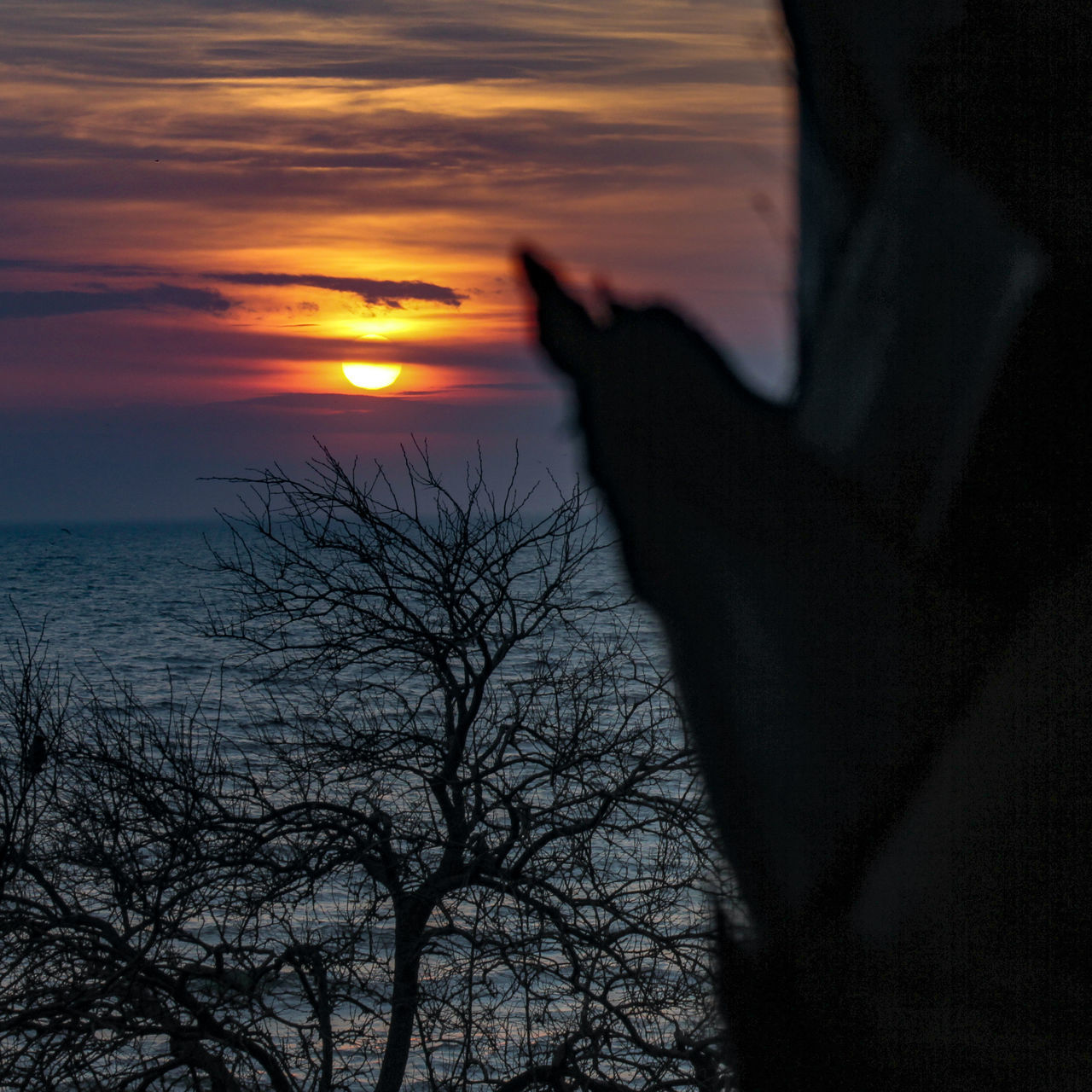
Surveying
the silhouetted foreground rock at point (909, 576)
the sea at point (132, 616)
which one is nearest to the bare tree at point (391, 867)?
the sea at point (132, 616)

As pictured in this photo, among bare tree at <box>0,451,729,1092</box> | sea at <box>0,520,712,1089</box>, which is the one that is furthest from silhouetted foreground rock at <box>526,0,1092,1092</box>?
bare tree at <box>0,451,729,1092</box>

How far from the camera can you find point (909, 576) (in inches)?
41.9

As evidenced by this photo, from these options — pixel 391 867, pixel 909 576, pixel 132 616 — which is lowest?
pixel 909 576

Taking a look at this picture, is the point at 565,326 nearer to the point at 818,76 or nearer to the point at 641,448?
the point at 641,448

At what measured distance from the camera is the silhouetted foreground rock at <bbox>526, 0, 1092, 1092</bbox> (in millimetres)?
985

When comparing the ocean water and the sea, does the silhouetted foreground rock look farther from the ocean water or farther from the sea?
the ocean water

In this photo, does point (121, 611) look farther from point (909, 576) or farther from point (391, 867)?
point (909, 576)

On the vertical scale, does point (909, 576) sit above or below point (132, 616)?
below

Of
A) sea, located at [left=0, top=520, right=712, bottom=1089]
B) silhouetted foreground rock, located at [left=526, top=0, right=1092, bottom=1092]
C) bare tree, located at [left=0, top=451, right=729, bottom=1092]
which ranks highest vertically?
sea, located at [left=0, top=520, right=712, bottom=1089]

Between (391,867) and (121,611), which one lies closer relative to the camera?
(391,867)

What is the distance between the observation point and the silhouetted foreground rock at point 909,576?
0.99 metres

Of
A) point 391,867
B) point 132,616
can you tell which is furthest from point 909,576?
point 132,616

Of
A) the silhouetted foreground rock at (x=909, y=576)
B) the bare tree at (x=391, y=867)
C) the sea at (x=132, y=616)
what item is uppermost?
the sea at (x=132, y=616)

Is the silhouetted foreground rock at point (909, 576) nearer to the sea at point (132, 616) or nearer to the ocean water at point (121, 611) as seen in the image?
the sea at point (132, 616)
